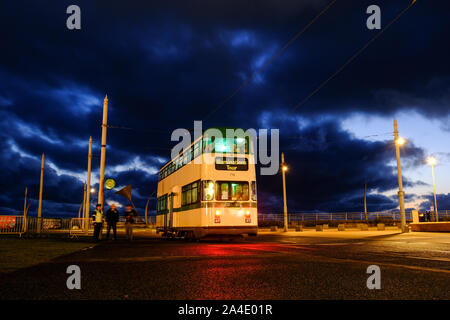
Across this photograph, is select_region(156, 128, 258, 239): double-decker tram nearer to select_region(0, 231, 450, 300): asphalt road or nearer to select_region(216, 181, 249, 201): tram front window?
select_region(216, 181, 249, 201): tram front window

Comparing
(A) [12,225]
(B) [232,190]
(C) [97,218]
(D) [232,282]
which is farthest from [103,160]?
(D) [232,282]

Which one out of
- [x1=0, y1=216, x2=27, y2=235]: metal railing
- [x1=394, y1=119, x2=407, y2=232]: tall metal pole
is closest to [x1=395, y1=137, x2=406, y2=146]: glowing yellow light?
[x1=394, y1=119, x2=407, y2=232]: tall metal pole

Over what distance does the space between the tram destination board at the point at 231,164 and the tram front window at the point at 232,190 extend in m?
0.61

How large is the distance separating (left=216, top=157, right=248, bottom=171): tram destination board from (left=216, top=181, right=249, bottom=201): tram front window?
0.61m

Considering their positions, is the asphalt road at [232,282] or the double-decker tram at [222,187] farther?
the double-decker tram at [222,187]

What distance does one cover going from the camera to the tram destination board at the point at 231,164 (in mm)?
16672

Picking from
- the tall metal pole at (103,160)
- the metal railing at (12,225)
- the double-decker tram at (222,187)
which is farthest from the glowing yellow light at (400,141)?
the metal railing at (12,225)

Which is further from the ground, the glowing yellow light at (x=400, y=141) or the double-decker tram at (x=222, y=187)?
the glowing yellow light at (x=400, y=141)

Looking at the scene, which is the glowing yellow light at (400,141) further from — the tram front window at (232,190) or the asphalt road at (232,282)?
the asphalt road at (232,282)

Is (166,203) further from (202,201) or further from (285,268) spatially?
(285,268)

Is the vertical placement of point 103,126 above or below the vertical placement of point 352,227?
above
